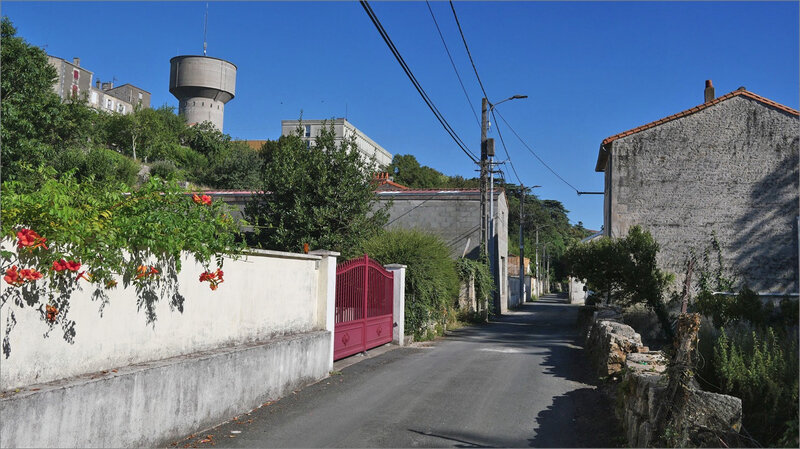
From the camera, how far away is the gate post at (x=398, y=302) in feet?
49.4

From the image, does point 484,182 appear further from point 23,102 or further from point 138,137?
point 138,137

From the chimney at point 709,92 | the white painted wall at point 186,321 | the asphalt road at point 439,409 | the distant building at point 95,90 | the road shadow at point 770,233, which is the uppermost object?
the distant building at point 95,90

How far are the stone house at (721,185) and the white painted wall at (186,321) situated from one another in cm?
1212

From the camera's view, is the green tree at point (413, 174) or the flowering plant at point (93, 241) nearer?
the flowering plant at point (93, 241)

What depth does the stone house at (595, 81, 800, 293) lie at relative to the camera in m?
17.7

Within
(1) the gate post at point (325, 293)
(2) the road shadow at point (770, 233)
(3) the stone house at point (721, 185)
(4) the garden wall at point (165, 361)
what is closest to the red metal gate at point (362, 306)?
(1) the gate post at point (325, 293)

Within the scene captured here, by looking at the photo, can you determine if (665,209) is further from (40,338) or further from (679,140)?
(40,338)

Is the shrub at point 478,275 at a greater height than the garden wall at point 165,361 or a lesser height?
greater

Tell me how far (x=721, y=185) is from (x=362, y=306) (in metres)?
12.0

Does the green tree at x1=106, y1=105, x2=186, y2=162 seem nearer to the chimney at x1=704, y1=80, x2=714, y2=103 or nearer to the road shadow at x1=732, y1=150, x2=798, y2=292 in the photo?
the chimney at x1=704, y1=80, x2=714, y2=103

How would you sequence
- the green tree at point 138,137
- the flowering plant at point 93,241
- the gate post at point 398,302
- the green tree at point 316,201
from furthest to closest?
the green tree at point 138,137
the green tree at point 316,201
the gate post at point 398,302
the flowering plant at point 93,241

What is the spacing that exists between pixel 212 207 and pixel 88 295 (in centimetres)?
189

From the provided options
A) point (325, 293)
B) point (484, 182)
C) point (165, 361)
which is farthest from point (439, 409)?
point (484, 182)

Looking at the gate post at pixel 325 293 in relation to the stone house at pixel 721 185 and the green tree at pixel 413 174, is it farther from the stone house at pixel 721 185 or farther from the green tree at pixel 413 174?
the green tree at pixel 413 174
